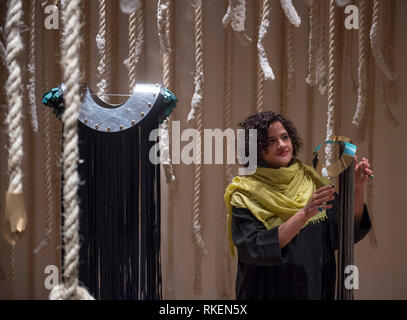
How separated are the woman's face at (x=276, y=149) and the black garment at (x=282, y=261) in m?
0.12

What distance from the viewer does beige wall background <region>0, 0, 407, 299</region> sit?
128 cm

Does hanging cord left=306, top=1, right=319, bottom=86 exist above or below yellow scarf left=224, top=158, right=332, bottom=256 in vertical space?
above

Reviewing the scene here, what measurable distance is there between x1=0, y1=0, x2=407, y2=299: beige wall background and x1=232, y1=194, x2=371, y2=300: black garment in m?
0.35

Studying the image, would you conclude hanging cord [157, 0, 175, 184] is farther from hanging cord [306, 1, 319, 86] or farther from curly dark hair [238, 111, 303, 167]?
hanging cord [306, 1, 319, 86]

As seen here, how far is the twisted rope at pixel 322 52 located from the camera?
1099 millimetres

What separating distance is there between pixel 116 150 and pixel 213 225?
513 millimetres

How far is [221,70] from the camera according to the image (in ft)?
4.29

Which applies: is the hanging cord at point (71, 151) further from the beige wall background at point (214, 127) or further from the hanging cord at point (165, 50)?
the beige wall background at point (214, 127)

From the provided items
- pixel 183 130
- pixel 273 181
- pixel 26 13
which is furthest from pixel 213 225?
pixel 26 13

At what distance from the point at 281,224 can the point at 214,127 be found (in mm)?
460

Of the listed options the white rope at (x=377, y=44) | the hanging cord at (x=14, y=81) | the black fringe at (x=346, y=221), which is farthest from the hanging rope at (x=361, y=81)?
the hanging cord at (x=14, y=81)

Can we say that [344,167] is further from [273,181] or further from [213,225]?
[213,225]

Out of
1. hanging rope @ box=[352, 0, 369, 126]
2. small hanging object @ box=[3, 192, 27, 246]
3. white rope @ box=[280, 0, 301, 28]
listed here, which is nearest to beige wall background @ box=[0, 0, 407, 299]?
hanging rope @ box=[352, 0, 369, 126]

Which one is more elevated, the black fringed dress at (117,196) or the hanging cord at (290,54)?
the hanging cord at (290,54)
